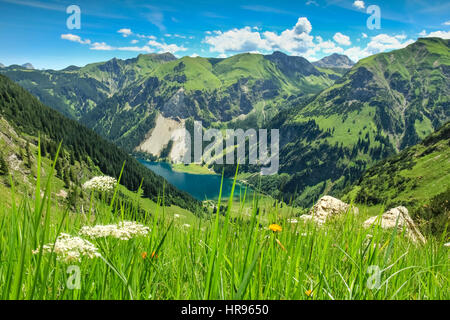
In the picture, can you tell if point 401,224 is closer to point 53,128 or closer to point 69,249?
point 69,249

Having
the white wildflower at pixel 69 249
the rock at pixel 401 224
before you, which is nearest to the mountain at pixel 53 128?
the rock at pixel 401 224

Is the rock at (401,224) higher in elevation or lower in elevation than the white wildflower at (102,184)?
lower

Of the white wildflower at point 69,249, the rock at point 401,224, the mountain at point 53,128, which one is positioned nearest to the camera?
the white wildflower at point 69,249

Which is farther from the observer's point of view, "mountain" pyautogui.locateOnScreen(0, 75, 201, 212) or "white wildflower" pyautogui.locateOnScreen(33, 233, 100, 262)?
"mountain" pyautogui.locateOnScreen(0, 75, 201, 212)

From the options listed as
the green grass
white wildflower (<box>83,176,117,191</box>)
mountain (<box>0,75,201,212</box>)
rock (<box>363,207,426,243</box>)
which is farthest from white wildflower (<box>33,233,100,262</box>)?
mountain (<box>0,75,201,212</box>)

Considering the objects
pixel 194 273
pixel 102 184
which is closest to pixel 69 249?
pixel 194 273

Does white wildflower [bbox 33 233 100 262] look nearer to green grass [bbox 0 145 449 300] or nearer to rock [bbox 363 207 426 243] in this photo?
green grass [bbox 0 145 449 300]

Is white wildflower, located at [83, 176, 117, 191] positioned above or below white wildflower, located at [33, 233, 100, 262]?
above

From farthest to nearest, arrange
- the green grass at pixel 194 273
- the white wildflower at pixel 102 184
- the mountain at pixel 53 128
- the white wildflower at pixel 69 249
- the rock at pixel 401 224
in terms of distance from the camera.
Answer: the mountain at pixel 53 128, the rock at pixel 401 224, the white wildflower at pixel 102 184, the white wildflower at pixel 69 249, the green grass at pixel 194 273

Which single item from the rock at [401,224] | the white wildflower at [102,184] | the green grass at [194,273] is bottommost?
the rock at [401,224]

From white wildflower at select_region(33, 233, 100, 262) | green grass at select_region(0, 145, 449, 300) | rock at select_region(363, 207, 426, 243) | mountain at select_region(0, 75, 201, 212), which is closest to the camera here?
green grass at select_region(0, 145, 449, 300)

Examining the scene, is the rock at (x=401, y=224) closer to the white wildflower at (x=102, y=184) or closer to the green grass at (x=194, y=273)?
the green grass at (x=194, y=273)

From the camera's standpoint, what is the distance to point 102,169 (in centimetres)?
19425

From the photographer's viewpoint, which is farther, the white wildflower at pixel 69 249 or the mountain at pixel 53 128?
the mountain at pixel 53 128
